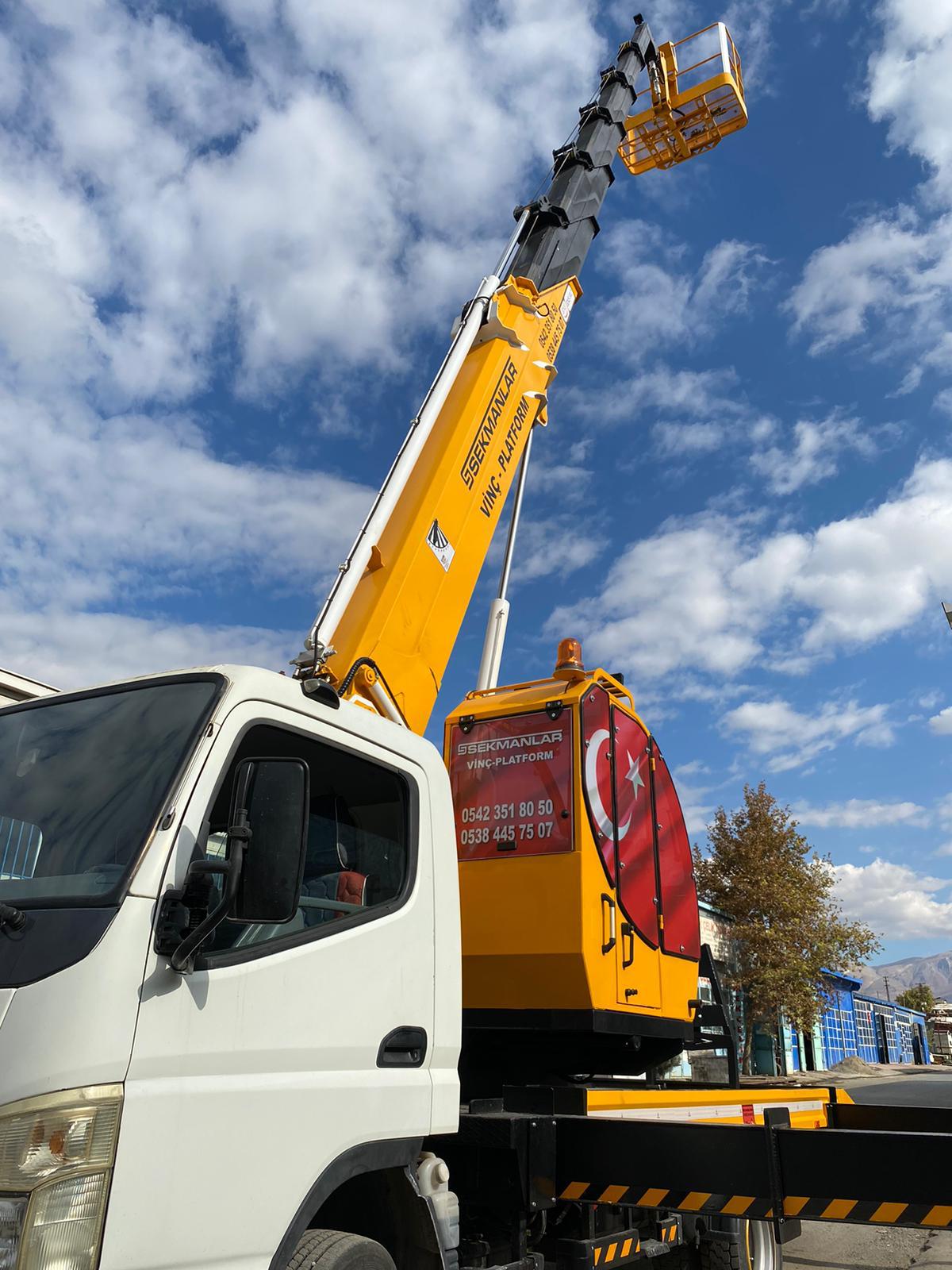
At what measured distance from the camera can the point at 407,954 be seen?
10.3 feet

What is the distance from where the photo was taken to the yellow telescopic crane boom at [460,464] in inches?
178

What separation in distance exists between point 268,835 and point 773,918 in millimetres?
29514

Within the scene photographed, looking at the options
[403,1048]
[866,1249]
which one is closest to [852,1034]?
[866,1249]

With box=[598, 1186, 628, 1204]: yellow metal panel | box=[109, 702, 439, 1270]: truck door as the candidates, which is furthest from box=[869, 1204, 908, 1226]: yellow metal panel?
box=[109, 702, 439, 1270]: truck door

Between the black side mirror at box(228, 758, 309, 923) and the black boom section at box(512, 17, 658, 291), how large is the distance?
525cm

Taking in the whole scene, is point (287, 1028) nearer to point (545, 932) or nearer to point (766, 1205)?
point (545, 932)

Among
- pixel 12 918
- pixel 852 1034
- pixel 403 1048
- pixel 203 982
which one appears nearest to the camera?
pixel 12 918

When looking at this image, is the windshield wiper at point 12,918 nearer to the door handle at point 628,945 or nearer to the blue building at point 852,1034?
the door handle at point 628,945

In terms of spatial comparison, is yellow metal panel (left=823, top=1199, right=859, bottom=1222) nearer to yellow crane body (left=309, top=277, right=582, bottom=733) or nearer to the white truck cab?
the white truck cab

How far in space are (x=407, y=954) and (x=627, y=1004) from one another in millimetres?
1655

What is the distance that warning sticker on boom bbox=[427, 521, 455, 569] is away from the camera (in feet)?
16.7

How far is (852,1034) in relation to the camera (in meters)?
48.6

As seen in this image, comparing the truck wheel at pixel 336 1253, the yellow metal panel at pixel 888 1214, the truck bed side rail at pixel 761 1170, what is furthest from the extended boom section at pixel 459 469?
the yellow metal panel at pixel 888 1214

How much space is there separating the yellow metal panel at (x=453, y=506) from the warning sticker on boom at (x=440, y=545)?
16mm
